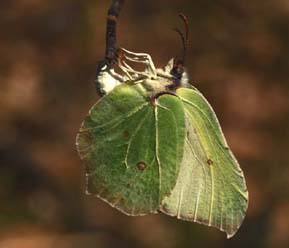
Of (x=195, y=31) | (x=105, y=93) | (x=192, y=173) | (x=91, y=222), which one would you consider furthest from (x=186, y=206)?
(x=195, y=31)

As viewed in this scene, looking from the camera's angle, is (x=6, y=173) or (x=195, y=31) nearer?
(x=6, y=173)

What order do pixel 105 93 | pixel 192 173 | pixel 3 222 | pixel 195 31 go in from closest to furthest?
pixel 105 93 → pixel 192 173 → pixel 3 222 → pixel 195 31

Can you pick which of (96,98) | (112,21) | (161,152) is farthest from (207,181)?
(96,98)

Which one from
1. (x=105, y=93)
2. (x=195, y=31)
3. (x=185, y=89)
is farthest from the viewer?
(x=195, y=31)

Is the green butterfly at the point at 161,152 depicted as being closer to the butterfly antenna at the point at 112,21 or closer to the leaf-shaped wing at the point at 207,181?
the leaf-shaped wing at the point at 207,181

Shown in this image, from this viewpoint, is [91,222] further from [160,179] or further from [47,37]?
[160,179]

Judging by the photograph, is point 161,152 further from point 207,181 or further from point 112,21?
point 112,21
